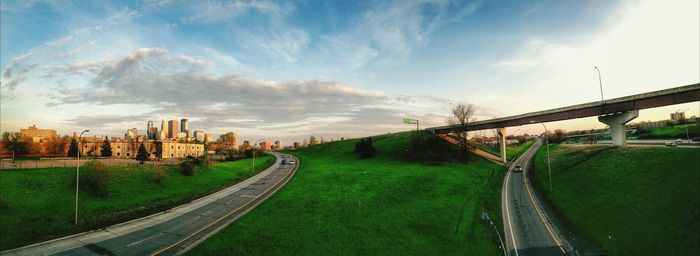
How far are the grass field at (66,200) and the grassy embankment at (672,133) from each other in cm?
10969

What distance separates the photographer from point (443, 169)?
63250 millimetres

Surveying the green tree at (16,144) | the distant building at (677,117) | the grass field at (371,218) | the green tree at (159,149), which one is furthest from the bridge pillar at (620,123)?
the green tree at (159,149)

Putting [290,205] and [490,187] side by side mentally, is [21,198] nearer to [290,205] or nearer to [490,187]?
[290,205]

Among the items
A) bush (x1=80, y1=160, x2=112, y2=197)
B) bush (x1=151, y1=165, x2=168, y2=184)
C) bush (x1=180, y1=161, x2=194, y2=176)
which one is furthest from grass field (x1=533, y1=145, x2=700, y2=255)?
bush (x1=180, y1=161, x2=194, y2=176)

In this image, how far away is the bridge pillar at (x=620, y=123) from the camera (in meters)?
50.1

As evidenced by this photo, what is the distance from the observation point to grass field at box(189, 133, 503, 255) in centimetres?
2805

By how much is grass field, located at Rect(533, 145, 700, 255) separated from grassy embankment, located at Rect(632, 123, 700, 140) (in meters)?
47.3

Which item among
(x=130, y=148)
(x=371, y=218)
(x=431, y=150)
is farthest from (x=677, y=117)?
(x=130, y=148)

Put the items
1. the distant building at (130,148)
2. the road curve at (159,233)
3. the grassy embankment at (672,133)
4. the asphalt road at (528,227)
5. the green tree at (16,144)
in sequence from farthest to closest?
the distant building at (130,148), the green tree at (16,144), the grassy embankment at (672,133), the road curve at (159,233), the asphalt road at (528,227)

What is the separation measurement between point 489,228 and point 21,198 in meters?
55.4

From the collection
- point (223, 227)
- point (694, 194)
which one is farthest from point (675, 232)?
point (223, 227)

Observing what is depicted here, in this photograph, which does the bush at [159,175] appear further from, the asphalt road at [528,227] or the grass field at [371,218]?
the asphalt road at [528,227]

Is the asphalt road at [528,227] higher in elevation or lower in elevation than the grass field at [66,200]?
lower

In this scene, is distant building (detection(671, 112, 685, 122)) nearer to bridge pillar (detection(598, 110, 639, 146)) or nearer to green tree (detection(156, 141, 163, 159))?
bridge pillar (detection(598, 110, 639, 146))
